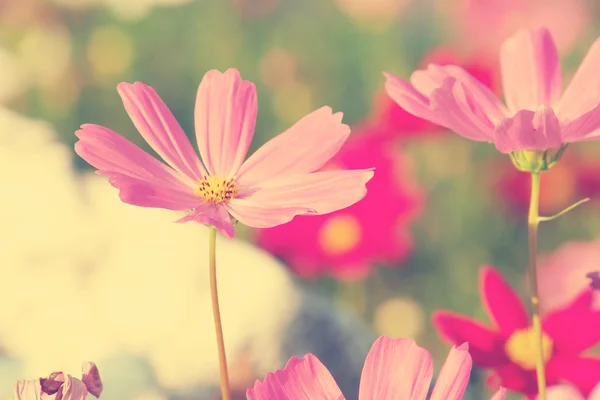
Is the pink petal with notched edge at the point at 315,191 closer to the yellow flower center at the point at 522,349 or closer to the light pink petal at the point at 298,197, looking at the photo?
the light pink petal at the point at 298,197

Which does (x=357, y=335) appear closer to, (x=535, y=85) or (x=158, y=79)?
(x=535, y=85)

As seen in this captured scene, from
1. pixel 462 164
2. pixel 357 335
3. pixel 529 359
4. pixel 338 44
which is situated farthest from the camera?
pixel 338 44

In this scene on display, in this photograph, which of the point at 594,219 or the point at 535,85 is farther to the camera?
the point at 594,219

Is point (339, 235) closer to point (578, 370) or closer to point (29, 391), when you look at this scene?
point (578, 370)

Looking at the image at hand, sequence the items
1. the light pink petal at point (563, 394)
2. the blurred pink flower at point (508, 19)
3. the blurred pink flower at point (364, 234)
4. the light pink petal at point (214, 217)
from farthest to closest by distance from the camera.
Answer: the blurred pink flower at point (508, 19) < the blurred pink flower at point (364, 234) < the light pink petal at point (563, 394) < the light pink petal at point (214, 217)

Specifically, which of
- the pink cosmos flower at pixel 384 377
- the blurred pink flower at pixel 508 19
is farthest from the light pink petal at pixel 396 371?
the blurred pink flower at pixel 508 19

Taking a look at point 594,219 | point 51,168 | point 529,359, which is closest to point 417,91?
point 529,359

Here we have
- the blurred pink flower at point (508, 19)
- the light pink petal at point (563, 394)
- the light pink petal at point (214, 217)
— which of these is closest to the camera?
the light pink petal at point (214, 217)
